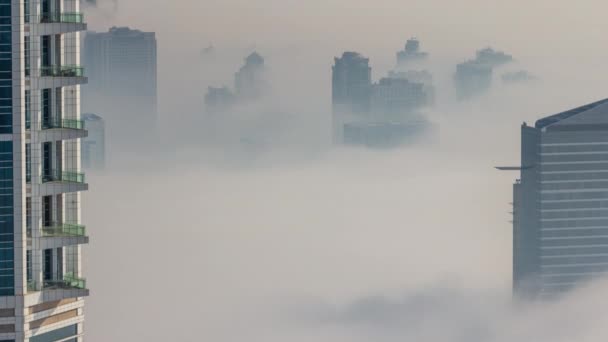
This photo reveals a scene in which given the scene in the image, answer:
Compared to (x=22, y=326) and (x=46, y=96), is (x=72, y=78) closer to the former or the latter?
(x=46, y=96)

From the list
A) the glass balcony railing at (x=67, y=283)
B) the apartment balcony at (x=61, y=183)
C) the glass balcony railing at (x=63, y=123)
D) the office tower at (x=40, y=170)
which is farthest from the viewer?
the glass balcony railing at (x=67, y=283)

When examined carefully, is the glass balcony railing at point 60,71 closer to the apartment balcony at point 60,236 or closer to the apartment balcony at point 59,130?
the apartment balcony at point 59,130

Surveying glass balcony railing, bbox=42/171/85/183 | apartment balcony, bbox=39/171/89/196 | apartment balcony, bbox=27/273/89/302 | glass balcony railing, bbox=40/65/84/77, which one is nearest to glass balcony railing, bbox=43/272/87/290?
apartment balcony, bbox=27/273/89/302

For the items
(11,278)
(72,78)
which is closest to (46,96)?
(72,78)

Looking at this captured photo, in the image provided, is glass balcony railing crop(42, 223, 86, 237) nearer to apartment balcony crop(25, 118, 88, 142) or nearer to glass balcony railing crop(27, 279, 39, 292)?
glass balcony railing crop(27, 279, 39, 292)

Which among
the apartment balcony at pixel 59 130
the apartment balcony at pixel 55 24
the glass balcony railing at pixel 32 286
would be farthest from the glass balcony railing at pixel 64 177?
the apartment balcony at pixel 55 24

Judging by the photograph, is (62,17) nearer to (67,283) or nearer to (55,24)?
(55,24)

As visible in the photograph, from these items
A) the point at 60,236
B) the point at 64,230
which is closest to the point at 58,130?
the point at 64,230
